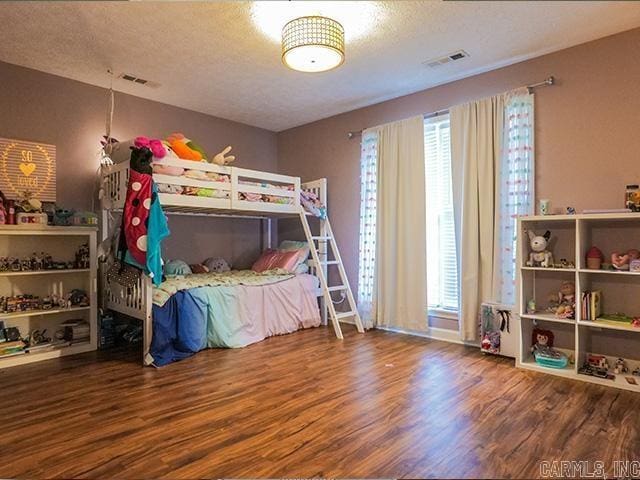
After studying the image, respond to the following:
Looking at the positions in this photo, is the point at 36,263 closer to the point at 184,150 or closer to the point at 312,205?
the point at 184,150

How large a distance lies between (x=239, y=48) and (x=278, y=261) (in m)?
2.17

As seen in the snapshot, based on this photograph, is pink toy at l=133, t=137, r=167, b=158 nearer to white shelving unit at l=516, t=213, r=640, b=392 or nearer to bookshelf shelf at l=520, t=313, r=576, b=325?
white shelving unit at l=516, t=213, r=640, b=392

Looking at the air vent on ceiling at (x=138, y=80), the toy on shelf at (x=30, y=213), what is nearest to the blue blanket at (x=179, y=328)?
the toy on shelf at (x=30, y=213)

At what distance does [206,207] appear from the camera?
332 cm

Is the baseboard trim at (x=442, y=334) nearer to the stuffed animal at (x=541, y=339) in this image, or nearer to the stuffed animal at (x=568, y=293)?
the stuffed animal at (x=541, y=339)

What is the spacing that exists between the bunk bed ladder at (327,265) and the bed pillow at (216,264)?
3.30ft

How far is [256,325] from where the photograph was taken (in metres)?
3.59

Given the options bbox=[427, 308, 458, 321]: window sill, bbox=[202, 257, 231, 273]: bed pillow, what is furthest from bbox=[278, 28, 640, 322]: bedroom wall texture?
bbox=[202, 257, 231, 273]: bed pillow

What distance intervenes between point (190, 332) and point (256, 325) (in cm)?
65

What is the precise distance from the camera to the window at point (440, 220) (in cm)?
363

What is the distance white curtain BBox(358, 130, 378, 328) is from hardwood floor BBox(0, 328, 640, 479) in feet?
3.45

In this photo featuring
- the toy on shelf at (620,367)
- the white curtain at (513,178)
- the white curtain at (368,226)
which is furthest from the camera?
the white curtain at (368,226)

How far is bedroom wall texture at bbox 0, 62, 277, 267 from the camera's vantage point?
322cm

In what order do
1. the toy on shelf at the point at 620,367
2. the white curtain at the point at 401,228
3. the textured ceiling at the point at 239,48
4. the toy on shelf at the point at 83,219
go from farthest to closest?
the white curtain at the point at 401,228 → the toy on shelf at the point at 83,219 → the toy on shelf at the point at 620,367 → the textured ceiling at the point at 239,48
